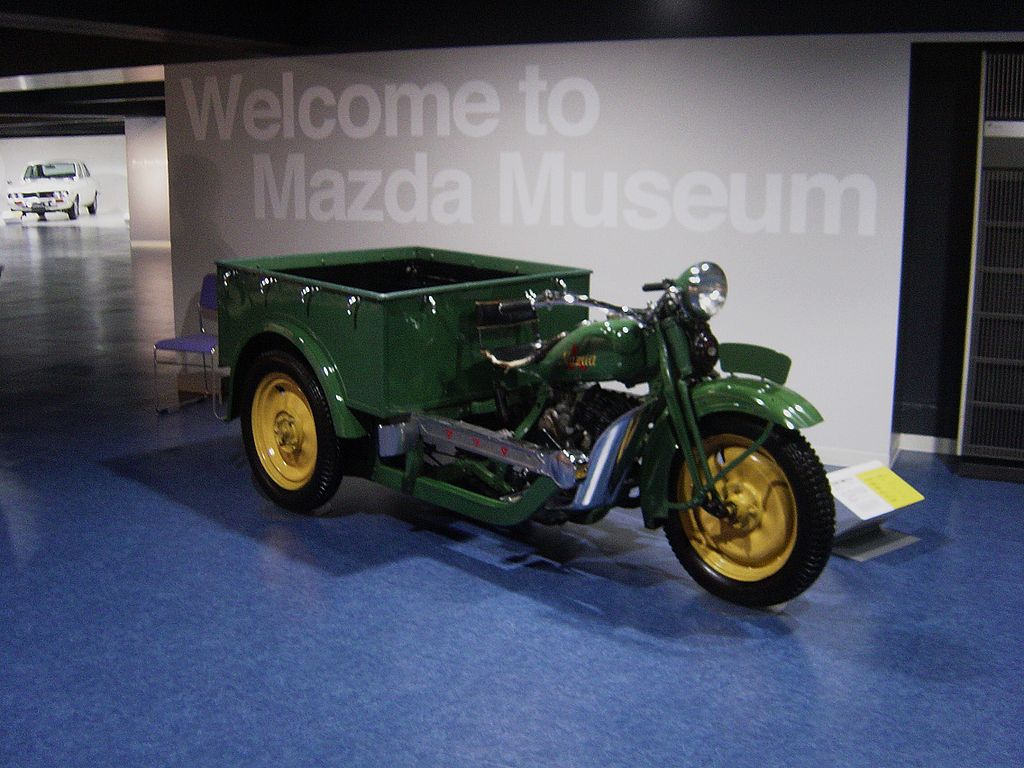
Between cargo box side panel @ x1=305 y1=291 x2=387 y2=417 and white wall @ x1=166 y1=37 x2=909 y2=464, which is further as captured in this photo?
white wall @ x1=166 y1=37 x2=909 y2=464

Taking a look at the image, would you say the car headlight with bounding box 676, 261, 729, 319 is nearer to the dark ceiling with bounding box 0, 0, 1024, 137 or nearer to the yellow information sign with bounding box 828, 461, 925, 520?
the yellow information sign with bounding box 828, 461, 925, 520

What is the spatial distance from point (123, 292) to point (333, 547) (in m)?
9.51

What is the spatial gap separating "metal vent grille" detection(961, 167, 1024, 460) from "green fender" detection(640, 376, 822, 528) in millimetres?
2257

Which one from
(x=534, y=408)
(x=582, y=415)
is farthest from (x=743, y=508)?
(x=534, y=408)

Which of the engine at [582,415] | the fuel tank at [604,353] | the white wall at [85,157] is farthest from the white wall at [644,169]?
the white wall at [85,157]

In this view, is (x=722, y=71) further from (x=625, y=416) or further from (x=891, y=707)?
(x=891, y=707)

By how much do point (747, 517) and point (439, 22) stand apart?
4349 millimetres

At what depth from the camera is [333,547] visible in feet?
16.7


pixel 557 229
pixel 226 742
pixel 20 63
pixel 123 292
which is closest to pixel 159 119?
pixel 123 292

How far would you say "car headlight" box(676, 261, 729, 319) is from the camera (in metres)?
4.29

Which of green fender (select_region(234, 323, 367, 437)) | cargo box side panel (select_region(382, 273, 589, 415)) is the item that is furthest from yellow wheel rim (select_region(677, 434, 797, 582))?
green fender (select_region(234, 323, 367, 437))

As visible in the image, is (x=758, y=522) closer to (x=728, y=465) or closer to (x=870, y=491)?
(x=728, y=465)

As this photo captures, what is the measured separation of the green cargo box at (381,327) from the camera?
16.0 feet

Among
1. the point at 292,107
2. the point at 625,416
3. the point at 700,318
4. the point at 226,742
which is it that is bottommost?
the point at 226,742
